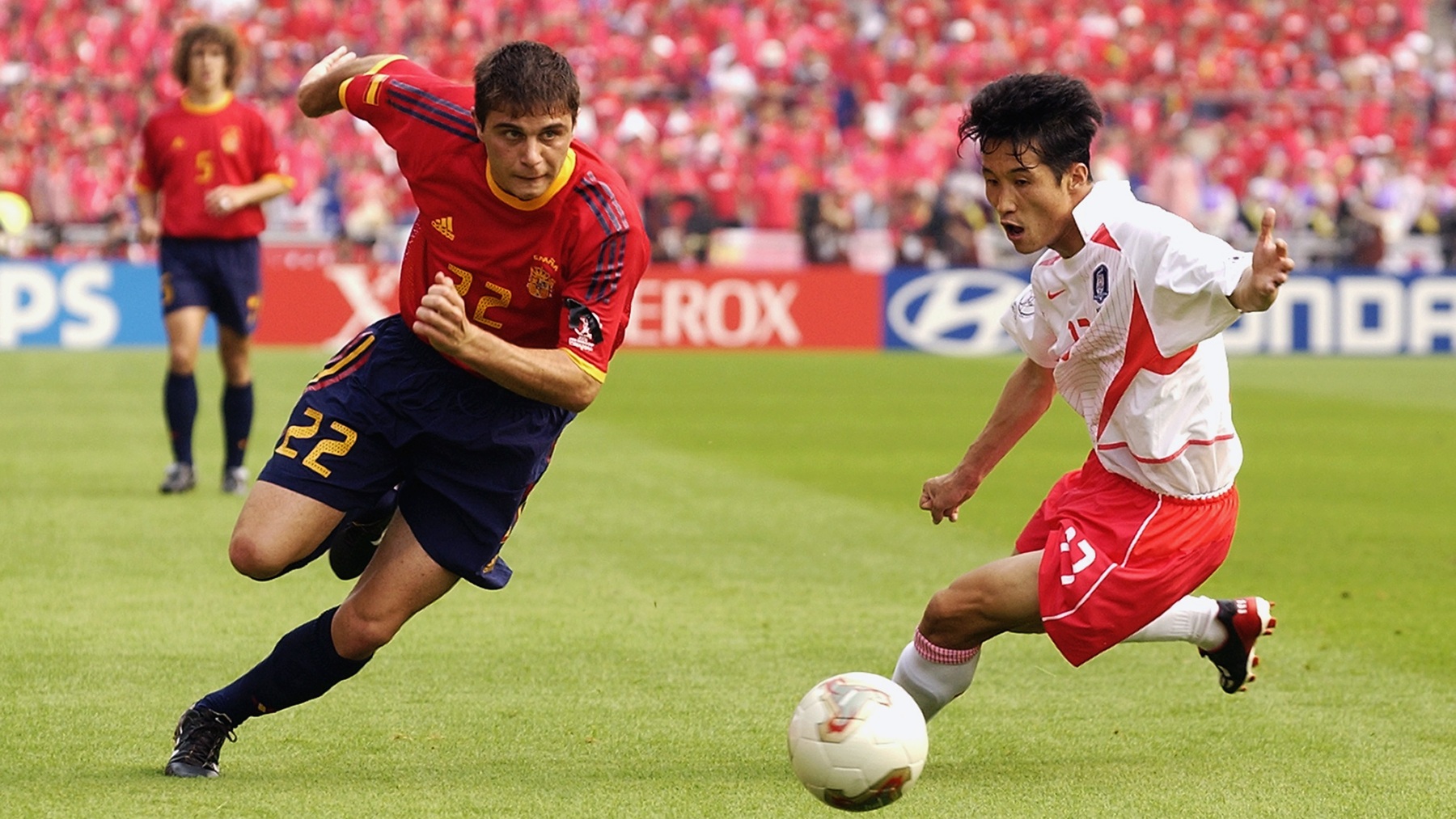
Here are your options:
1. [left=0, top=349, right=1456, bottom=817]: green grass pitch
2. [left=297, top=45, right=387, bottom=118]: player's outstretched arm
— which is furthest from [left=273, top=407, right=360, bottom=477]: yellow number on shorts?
[left=297, top=45, right=387, bottom=118]: player's outstretched arm

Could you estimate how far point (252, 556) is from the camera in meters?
4.81

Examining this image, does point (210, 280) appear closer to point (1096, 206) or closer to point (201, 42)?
point (201, 42)

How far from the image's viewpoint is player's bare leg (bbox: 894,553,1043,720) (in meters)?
4.91

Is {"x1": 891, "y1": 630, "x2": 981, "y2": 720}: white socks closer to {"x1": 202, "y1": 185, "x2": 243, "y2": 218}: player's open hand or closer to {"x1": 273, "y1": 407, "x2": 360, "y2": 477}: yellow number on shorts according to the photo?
{"x1": 273, "y1": 407, "x2": 360, "y2": 477}: yellow number on shorts

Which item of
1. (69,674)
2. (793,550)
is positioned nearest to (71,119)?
(793,550)

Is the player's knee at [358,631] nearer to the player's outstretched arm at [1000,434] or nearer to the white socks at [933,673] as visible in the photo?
the white socks at [933,673]

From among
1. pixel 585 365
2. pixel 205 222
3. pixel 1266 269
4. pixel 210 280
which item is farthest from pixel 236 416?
pixel 1266 269

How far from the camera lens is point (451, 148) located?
5.04 metres

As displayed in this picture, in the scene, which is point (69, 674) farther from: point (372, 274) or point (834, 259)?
point (834, 259)

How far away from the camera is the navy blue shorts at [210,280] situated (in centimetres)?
1040

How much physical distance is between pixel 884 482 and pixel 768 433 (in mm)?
2786

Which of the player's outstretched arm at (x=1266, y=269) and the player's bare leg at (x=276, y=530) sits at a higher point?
the player's outstretched arm at (x=1266, y=269)

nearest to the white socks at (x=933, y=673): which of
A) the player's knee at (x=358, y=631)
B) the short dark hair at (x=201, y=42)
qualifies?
the player's knee at (x=358, y=631)

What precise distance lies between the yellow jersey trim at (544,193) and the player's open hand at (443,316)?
505mm
